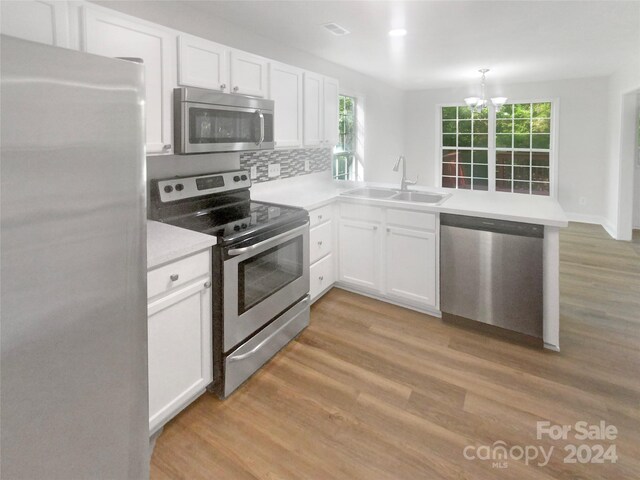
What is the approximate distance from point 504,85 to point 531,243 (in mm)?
5448

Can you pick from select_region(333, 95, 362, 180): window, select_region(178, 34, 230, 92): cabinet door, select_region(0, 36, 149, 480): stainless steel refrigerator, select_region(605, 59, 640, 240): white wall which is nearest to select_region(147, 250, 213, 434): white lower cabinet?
select_region(0, 36, 149, 480): stainless steel refrigerator

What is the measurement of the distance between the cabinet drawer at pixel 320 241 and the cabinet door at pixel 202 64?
129 centimetres

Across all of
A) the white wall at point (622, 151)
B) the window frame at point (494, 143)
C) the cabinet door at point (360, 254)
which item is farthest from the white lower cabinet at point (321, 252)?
the white wall at point (622, 151)

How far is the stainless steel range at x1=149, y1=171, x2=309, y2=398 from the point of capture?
78.6 inches

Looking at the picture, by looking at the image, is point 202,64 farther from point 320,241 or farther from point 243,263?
point 320,241

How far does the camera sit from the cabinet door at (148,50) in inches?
66.3

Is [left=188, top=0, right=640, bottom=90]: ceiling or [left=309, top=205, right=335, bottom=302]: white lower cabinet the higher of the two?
[left=188, top=0, right=640, bottom=90]: ceiling

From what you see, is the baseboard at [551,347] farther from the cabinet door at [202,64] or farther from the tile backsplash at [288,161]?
the cabinet door at [202,64]

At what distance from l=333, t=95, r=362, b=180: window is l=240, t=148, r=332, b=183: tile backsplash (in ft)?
2.39

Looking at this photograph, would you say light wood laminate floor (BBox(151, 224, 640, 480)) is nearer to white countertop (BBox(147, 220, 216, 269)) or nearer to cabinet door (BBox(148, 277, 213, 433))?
cabinet door (BBox(148, 277, 213, 433))

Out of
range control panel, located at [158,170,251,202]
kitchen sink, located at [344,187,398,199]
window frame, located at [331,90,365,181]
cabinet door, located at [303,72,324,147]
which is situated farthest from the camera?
window frame, located at [331,90,365,181]

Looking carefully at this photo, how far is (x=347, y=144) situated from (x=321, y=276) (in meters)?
2.70

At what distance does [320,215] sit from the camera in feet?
10.3

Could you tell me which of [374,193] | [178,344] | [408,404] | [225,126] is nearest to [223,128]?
[225,126]
